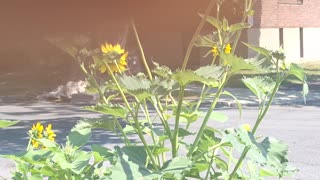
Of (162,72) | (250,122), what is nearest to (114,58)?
(162,72)

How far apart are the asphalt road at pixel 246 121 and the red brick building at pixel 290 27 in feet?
42.0

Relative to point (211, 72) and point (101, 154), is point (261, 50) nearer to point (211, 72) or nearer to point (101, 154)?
point (211, 72)

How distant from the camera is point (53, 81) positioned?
952 inches

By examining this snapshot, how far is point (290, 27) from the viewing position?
30.8 metres

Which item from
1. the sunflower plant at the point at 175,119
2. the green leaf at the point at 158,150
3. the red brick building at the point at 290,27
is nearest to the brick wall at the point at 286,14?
the red brick building at the point at 290,27

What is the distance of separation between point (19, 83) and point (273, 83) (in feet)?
72.9

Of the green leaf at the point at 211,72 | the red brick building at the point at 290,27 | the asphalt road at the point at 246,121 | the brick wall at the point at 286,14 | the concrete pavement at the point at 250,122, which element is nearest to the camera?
the green leaf at the point at 211,72

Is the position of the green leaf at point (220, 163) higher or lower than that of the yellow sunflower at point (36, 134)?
lower

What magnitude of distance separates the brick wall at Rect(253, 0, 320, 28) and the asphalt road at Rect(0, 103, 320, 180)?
13243 mm

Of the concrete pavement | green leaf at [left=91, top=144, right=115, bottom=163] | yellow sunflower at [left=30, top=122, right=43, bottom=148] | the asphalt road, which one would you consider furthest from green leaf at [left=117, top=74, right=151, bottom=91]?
the concrete pavement

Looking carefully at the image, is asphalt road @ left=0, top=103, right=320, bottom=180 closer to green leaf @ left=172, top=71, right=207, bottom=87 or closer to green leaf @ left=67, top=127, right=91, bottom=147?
green leaf @ left=67, top=127, right=91, bottom=147

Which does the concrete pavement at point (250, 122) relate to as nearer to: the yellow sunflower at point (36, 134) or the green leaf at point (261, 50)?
the yellow sunflower at point (36, 134)

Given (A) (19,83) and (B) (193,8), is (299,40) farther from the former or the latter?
(A) (19,83)

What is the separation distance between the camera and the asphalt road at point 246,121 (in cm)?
832
